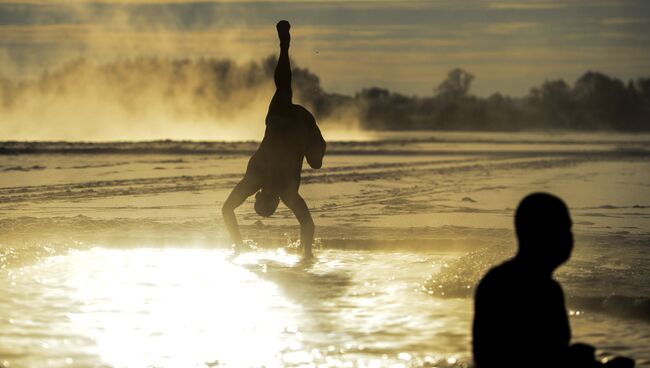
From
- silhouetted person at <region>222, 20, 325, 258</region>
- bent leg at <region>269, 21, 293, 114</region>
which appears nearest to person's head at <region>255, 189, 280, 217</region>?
silhouetted person at <region>222, 20, 325, 258</region>

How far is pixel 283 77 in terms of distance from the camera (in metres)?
11.9

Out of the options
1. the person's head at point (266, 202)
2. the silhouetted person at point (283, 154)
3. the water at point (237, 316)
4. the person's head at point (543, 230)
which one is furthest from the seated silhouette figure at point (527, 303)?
the person's head at point (266, 202)

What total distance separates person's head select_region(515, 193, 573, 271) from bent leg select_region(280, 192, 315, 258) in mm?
7923

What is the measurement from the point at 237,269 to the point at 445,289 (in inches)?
94.9

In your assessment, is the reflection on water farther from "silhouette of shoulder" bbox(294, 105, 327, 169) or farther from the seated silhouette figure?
the seated silhouette figure

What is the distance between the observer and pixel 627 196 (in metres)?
20.6

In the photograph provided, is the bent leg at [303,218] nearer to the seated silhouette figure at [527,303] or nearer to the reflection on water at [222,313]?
the reflection on water at [222,313]

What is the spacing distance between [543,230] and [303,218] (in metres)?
8.03

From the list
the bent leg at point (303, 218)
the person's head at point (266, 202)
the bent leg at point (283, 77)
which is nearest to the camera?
the bent leg at point (283, 77)

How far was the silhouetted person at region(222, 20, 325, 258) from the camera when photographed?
1198 cm

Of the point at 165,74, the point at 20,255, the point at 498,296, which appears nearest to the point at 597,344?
the point at 498,296

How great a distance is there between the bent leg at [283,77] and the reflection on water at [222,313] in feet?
5.33

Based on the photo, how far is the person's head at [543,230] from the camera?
4.07 metres

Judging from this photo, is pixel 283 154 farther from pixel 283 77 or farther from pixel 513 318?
pixel 513 318
